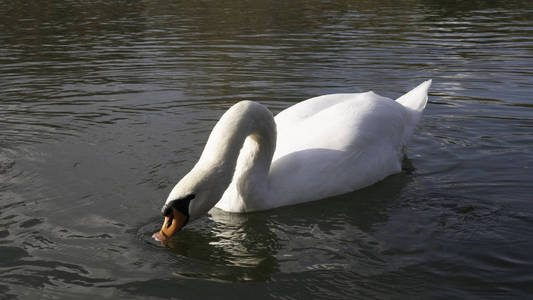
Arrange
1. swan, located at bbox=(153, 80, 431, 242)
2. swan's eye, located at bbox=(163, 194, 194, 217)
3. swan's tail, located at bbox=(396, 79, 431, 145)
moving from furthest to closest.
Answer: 1. swan's tail, located at bbox=(396, 79, 431, 145)
2. swan, located at bbox=(153, 80, 431, 242)
3. swan's eye, located at bbox=(163, 194, 194, 217)

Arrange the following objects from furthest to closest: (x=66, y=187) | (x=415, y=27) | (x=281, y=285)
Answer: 1. (x=415, y=27)
2. (x=66, y=187)
3. (x=281, y=285)

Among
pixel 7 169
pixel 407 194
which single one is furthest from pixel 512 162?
pixel 7 169

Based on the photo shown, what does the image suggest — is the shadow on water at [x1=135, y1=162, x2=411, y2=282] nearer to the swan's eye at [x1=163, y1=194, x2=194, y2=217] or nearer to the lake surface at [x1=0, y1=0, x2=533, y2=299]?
the lake surface at [x1=0, y1=0, x2=533, y2=299]

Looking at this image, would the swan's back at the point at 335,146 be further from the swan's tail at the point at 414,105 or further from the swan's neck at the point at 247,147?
the swan's neck at the point at 247,147

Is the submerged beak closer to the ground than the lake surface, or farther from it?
farther from it

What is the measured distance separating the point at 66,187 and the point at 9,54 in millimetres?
8753

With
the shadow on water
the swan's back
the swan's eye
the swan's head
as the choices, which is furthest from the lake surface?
the swan's eye

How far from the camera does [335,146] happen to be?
6453 mm

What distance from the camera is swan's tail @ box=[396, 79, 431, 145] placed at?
25.1 feet

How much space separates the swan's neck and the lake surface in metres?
0.19

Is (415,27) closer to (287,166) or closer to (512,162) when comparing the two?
(512,162)

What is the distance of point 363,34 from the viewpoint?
16375 mm

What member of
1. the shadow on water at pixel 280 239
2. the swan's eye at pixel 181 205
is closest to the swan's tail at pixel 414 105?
the shadow on water at pixel 280 239

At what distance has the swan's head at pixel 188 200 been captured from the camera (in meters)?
5.08
